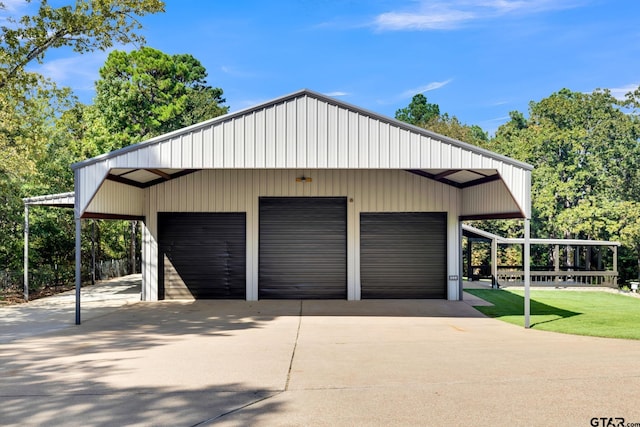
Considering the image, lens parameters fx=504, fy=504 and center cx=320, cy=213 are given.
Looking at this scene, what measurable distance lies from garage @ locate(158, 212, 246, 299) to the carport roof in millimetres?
3966

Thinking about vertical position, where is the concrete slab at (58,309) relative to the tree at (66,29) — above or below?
below

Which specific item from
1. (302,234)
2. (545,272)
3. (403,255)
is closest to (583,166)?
(545,272)

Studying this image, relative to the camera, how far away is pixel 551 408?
4.84 m

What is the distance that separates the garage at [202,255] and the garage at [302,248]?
26.7 inches

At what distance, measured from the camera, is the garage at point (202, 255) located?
13969 mm

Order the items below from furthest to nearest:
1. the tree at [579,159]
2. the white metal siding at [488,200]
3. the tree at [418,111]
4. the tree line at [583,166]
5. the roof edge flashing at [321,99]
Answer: the tree at [418,111] → the tree at [579,159] → the tree line at [583,166] → the white metal siding at [488,200] → the roof edge flashing at [321,99]

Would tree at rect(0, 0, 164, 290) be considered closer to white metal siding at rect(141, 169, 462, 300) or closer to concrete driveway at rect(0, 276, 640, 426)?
white metal siding at rect(141, 169, 462, 300)

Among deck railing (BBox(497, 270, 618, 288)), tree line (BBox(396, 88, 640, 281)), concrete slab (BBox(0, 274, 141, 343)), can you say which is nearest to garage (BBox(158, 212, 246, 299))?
concrete slab (BBox(0, 274, 141, 343))

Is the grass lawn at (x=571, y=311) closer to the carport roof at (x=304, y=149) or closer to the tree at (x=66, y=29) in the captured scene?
the carport roof at (x=304, y=149)

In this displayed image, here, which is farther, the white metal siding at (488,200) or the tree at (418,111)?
the tree at (418,111)

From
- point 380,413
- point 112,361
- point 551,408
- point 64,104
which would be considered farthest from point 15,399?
point 64,104

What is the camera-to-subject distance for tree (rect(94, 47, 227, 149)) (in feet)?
83.4

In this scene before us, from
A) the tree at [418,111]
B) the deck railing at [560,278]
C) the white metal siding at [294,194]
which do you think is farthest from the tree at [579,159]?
the tree at [418,111]

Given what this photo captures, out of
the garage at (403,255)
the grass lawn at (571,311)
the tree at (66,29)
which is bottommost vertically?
the grass lawn at (571,311)
